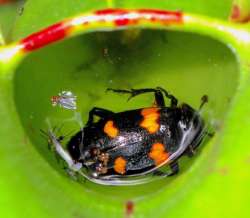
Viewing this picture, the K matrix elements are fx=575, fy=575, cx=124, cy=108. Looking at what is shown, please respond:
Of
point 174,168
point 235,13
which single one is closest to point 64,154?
point 174,168

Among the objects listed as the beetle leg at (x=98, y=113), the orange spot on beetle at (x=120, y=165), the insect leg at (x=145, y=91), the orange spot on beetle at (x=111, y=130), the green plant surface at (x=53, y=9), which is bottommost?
the orange spot on beetle at (x=120, y=165)

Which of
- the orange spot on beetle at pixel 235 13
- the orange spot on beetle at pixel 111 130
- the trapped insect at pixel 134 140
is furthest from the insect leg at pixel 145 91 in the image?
the orange spot on beetle at pixel 235 13

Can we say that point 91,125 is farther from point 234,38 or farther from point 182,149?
point 234,38

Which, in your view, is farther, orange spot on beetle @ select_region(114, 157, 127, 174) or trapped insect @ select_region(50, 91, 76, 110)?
orange spot on beetle @ select_region(114, 157, 127, 174)

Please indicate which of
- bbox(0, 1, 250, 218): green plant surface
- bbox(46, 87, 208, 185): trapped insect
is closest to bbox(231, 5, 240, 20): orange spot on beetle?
bbox(0, 1, 250, 218): green plant surface

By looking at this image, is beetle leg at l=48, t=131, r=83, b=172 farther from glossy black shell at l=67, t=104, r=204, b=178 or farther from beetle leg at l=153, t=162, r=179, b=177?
beetle leg at l=153, t=162, r=179, b=177

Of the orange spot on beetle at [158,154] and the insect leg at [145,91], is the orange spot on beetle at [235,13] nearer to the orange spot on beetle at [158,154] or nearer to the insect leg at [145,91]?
the insect leg at [145,91]

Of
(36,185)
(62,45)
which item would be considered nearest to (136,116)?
(62,45)
